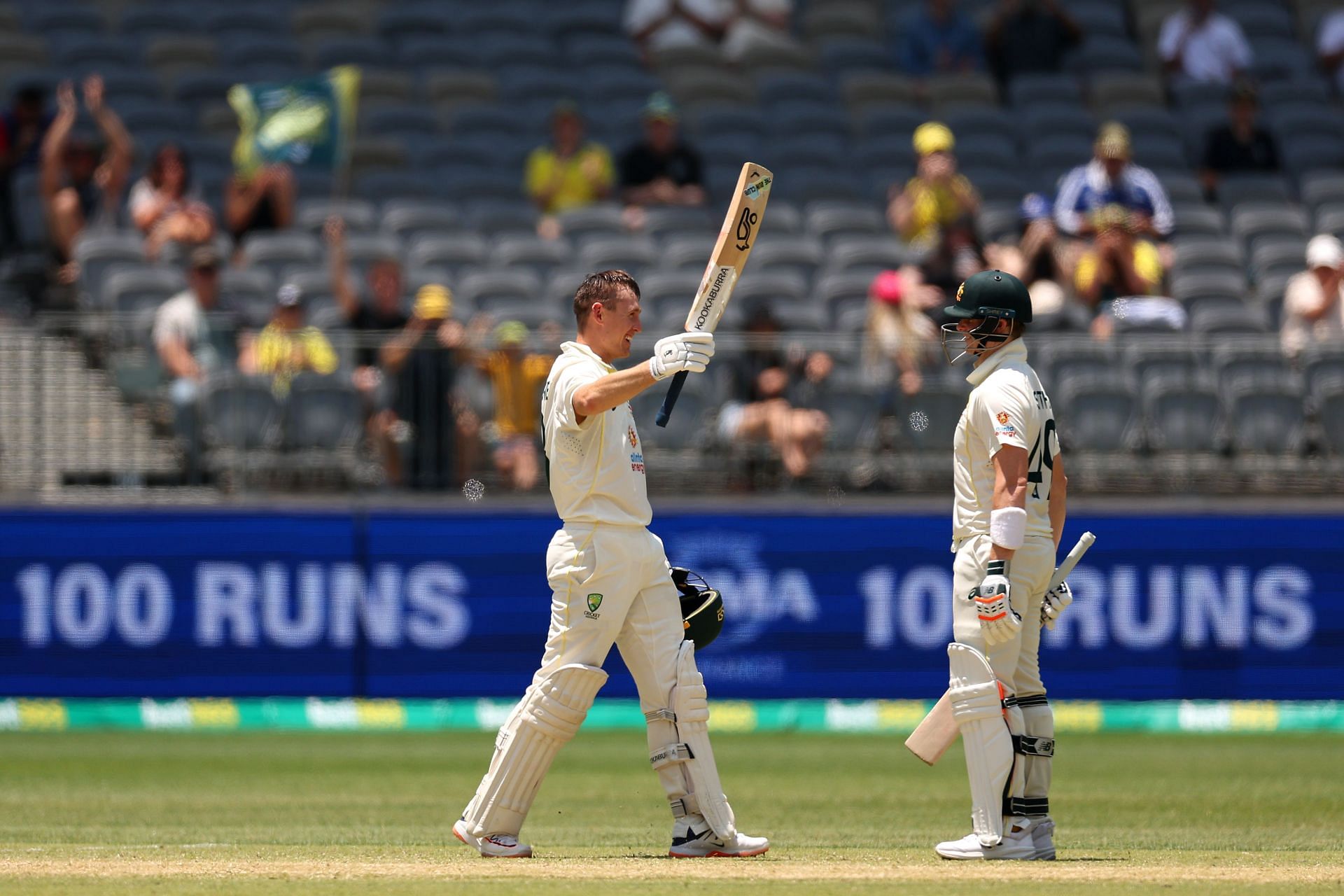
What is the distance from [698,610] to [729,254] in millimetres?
1562

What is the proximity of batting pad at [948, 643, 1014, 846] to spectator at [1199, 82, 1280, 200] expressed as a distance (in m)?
13.2

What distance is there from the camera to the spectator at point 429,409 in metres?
14.7

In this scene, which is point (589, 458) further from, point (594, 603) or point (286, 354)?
point (286, 354)

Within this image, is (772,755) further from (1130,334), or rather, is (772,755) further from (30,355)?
(30,355)

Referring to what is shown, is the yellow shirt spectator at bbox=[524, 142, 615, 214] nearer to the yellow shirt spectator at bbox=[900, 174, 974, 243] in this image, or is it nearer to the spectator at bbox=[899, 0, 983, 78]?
the yellow shirt spectator at bbox=[900, 174, 974, 243]

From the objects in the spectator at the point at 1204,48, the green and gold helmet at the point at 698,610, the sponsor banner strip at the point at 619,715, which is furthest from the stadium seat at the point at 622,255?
the green and gold helmet at the point at 698,610

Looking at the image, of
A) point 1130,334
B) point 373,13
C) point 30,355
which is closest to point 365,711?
point 30,355

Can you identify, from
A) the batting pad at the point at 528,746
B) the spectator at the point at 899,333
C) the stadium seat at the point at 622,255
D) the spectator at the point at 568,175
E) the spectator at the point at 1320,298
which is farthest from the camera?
the spectator at the point at 568,175

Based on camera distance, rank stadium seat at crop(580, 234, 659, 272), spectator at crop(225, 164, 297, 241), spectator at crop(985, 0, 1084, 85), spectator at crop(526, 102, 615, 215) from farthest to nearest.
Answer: spectator at crop(985, 0, 1084, 85)
spectator at crop(526, 102, 615, 215)
spectator at crop(225, 164, 297, 241)
stadium seat at crop(580, 234, 659, 272)

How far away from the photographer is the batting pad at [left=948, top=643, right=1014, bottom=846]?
25.3 ft

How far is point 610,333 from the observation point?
7.82m

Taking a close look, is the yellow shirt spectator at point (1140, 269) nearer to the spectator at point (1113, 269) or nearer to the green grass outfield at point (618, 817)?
the spectator at point (1113, 269)

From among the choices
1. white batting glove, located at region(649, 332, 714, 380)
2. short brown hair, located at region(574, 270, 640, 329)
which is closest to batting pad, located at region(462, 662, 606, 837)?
white batting glove, located at region(649, 332, 714, 380)

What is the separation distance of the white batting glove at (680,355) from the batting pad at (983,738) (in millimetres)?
1614
